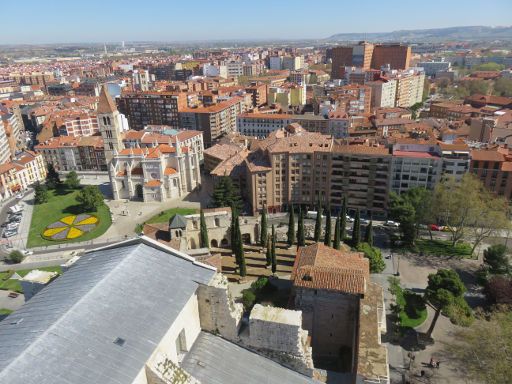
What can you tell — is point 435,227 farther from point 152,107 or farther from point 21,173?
point 152,107

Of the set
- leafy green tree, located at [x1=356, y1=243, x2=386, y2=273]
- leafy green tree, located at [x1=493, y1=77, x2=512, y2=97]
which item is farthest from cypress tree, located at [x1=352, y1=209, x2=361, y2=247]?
leafy green tree, located at [x1=493, y1=77, x2=512, y2=97]

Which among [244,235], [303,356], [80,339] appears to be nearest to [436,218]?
[244,235]

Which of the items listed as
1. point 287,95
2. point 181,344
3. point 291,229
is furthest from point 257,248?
point 287,95

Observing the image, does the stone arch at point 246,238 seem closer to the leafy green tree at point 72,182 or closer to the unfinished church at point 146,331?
the unfinished church at point 146,331

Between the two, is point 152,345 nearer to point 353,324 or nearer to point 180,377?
point 180,377

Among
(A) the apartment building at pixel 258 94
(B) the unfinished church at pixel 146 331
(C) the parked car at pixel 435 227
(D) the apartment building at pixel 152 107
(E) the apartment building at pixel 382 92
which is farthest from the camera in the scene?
(A) the apartment building at pixel 258 94

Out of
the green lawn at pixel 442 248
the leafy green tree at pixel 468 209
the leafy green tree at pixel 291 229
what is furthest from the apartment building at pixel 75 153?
the leafy green tree at pixel 468 209
